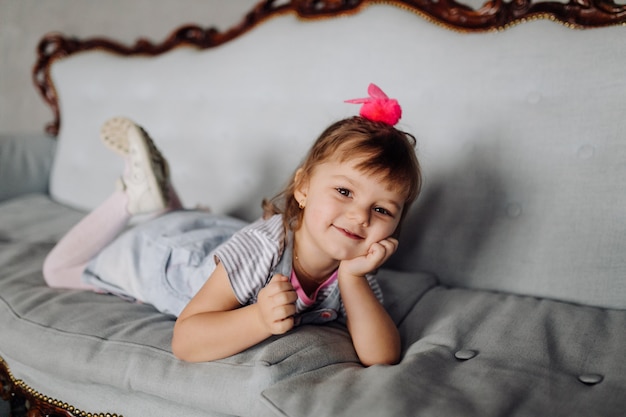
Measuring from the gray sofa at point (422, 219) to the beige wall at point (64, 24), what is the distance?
0.27 meters

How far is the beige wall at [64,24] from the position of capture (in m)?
2.36

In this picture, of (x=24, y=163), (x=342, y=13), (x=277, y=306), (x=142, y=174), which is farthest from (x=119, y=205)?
(x=24, y=163)

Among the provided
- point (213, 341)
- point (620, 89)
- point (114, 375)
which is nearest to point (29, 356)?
point (114, 375)

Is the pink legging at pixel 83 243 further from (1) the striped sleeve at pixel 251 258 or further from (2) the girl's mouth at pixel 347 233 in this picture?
(2) the girl's mouth at pixel 347 233

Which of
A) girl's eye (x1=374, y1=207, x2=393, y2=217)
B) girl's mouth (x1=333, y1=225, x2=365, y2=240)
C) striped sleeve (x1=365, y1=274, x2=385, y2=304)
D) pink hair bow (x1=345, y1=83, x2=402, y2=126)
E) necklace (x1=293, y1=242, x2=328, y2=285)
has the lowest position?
striped sleeve (x1=365, y1=274, x2=385, y2=304)

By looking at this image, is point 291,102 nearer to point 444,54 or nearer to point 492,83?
point 444,54

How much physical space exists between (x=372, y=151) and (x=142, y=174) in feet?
2.30

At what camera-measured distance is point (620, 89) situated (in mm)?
1305

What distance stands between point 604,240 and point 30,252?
1.53 metres

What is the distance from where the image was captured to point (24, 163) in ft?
7.77

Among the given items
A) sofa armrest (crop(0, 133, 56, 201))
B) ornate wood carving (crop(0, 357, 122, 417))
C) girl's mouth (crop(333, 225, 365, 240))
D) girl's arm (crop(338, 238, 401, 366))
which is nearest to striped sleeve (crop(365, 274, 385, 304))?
girl's arm (crop(338, 238, 401, 366))

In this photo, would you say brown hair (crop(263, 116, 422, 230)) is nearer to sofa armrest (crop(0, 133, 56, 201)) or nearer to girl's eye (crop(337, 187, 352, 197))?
girl's eye (crop(337, 187, 352, 197))

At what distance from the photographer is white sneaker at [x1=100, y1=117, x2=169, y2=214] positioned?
4.91ft

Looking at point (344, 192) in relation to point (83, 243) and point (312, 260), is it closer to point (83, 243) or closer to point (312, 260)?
point (312, 260)
